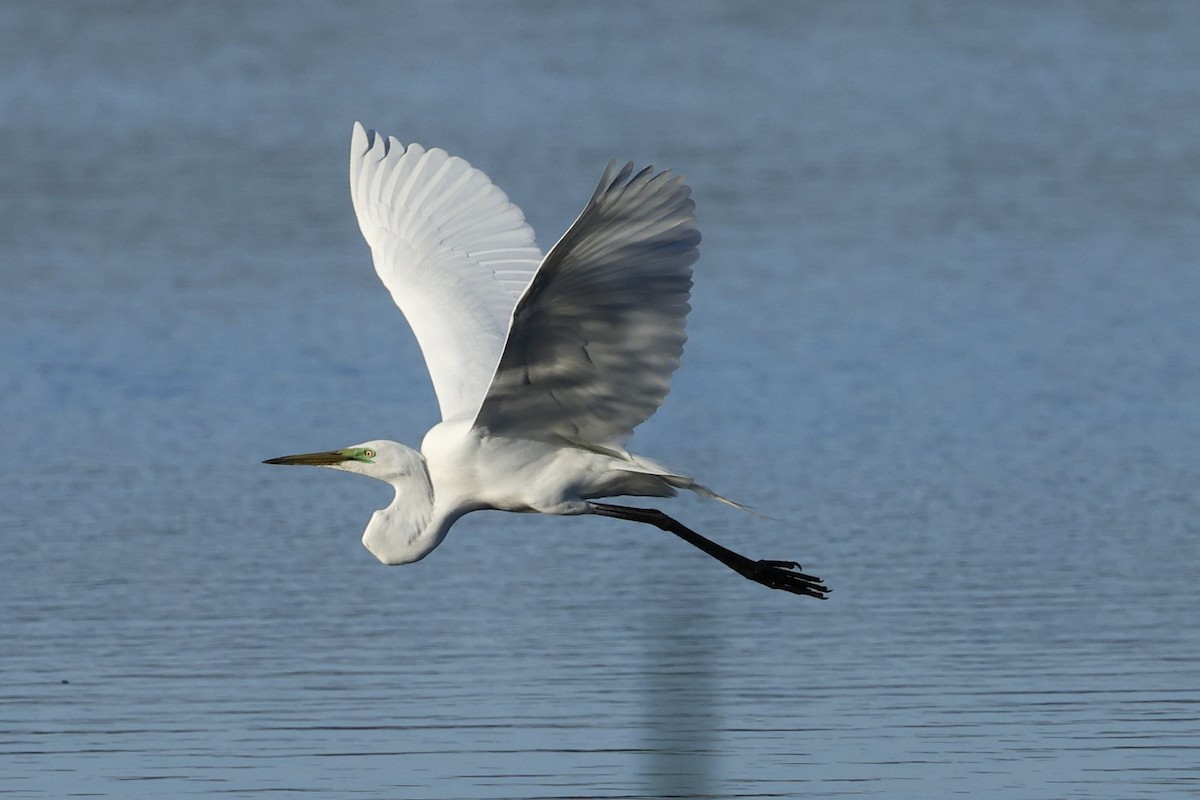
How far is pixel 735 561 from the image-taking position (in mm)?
7766

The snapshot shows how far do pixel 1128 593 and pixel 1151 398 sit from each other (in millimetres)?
3521

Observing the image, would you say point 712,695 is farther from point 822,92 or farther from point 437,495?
point 822,92

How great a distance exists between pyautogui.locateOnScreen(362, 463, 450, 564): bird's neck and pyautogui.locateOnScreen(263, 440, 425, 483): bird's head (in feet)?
0.12

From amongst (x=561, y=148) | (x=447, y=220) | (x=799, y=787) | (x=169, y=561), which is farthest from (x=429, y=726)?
(x=561, y=148)

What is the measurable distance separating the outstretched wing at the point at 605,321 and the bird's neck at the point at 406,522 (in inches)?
16.1

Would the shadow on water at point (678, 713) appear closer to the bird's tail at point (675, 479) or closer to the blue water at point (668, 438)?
the blue water at point (668, 438)

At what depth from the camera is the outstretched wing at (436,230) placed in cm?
831

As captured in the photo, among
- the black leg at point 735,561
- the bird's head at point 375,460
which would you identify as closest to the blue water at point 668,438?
the black leg at point 735,561

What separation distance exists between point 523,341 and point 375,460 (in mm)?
1165

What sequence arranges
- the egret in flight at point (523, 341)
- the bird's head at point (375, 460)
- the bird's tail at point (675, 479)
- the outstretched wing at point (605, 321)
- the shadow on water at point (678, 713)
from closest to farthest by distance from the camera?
the shadow on water at point (678, 713) → the outstretched wing at point (605, 321) → the egret in flight at point (523, 341) → the bird's tail at point (675, 479) → the bird's head at point (375, 460)

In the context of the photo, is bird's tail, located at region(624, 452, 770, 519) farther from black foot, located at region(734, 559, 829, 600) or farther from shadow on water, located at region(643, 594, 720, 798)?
shadow on water, located at region(643, 594, 720, 798)

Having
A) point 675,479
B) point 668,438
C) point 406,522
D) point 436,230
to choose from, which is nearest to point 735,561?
point 675,479

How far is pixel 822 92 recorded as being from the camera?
22.7m

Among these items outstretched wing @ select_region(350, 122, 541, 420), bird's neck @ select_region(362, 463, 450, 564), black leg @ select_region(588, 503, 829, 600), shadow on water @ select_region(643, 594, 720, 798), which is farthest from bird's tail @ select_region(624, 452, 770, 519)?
shadow on water @ select_region(643, 594, 720, 798)
